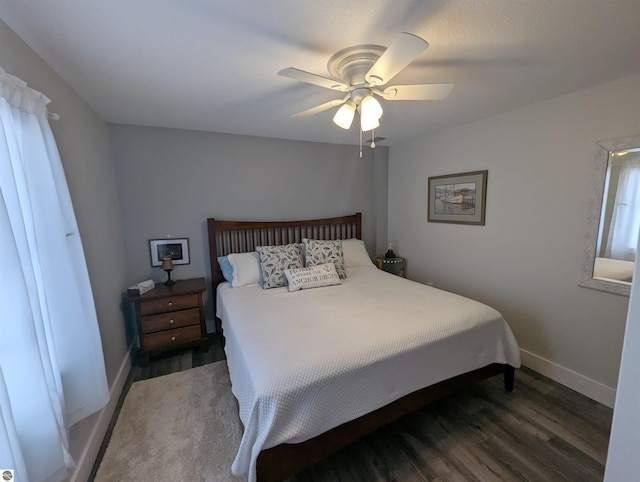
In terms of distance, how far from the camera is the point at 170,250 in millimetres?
2912

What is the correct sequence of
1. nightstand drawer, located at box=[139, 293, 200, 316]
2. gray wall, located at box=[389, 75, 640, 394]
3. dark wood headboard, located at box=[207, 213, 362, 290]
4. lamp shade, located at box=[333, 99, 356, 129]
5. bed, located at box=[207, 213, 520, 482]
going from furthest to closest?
dark wood headboard, located at box=[207, 213, 362, 290]
nightstand drawer, located at box=[139, 293, 200, 316]
gray wall, located at box=[389, 75, 640, 394]
lamp shade, located at box=[333, 99, 356, 129]
bed, located at box=[207, 213, 520, 482]

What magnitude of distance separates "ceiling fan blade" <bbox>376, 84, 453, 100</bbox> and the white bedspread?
55.1 inches

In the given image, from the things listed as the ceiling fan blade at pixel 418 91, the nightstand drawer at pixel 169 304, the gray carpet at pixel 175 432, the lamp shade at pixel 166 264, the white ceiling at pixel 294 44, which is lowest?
the gray carpet at pixel 175 432

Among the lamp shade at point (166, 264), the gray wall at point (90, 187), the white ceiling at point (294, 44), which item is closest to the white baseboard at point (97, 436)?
the gray wall at point (90, 187)

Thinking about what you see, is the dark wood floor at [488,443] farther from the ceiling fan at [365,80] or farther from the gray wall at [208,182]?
the ceiling fan at [365,80]

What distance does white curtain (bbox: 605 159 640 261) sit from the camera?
180cm

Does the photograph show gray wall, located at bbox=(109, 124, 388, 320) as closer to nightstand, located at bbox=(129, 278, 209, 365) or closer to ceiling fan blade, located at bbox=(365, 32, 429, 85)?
nightstand, located at bbox=(129, 278, 209, 365)

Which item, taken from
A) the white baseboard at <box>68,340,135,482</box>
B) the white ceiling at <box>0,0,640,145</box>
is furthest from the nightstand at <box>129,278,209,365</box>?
the white ceiling at <box>0,0,640,145</box>

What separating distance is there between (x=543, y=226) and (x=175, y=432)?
3196 millimetres

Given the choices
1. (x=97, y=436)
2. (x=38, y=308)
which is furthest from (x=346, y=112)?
(x=97, y=436)

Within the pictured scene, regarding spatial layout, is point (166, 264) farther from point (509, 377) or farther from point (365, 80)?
point (509, 377)

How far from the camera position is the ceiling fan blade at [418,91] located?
1465mm

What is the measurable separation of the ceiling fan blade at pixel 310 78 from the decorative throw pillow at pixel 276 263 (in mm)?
1733

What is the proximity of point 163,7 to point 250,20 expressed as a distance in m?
0.35
